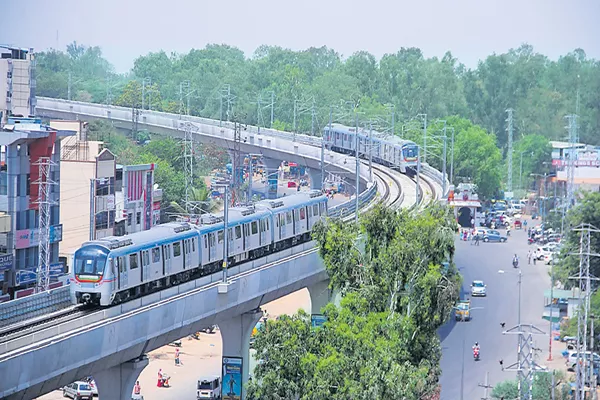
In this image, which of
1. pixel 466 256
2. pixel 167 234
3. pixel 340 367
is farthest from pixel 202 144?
pixel 340 367

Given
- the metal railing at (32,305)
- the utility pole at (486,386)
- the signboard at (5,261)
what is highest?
the metal railing at (32,305)

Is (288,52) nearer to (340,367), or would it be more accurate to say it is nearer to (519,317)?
(519,317)

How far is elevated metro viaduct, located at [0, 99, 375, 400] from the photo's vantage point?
28.4 metres

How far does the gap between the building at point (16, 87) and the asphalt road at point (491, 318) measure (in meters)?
25.4

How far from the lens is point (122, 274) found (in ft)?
122

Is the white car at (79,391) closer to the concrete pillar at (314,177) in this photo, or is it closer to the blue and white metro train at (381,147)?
the blue and white metro train at (381,147)

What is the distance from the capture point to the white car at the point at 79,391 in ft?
157

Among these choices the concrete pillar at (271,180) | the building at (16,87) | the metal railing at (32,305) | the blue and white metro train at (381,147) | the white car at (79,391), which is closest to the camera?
the metal railing at (32,305)

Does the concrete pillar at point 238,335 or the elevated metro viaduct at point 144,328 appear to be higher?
the elevated metro viaduct at point 144,328

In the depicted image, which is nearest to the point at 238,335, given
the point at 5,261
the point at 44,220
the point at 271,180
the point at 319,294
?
the point at 319,294

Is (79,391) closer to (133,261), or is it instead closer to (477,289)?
(133,261)

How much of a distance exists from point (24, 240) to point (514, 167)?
79555mm

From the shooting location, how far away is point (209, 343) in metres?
62.9

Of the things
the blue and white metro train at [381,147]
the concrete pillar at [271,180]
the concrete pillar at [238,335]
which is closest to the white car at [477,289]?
the blue and white metro train at [381,147]
